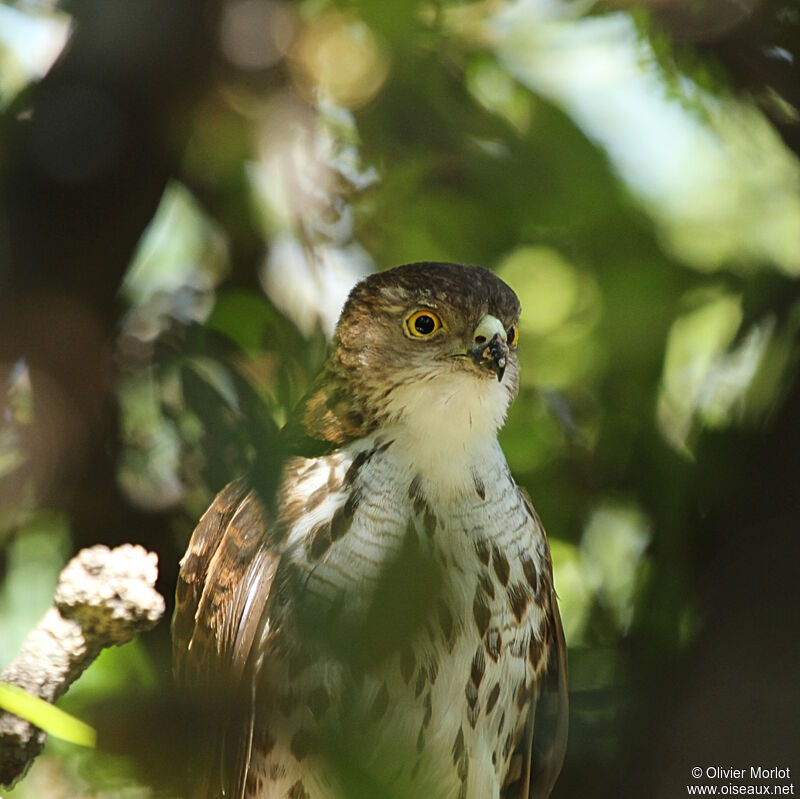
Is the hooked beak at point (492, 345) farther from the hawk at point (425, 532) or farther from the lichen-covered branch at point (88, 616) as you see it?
the lichen-covered branch at point (88, 616)

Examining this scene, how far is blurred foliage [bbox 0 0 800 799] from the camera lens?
4.09 feet

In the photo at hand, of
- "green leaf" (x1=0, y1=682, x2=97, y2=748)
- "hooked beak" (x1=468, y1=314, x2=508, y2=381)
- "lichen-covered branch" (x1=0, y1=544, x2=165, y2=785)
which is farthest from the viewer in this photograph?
"hooked beak" (x1=468, y1=314, x2=508, y2=381)

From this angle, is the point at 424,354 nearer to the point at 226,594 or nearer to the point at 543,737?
the point at 226,594

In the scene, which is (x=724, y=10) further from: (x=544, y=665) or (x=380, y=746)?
(x=544, y=665)

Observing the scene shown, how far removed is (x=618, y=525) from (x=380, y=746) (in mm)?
583

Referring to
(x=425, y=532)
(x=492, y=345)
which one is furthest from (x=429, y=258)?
(x=492, y=345)

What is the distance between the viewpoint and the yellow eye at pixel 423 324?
9.86ft

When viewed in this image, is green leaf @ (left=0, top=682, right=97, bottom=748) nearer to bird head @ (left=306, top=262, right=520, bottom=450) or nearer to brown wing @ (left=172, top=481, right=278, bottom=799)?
brown wing @ (left=172, top=481, right=278, bottom=799)

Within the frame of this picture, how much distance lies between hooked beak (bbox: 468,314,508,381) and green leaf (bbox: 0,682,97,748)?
5.27 feet

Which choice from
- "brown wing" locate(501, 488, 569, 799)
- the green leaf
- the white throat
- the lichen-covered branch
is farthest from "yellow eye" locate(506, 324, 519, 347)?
the green leaf

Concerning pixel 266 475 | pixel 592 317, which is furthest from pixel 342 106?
pixel 266 475

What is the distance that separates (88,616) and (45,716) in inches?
14.9

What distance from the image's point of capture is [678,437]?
4.80 ft

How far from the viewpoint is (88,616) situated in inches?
64.4
